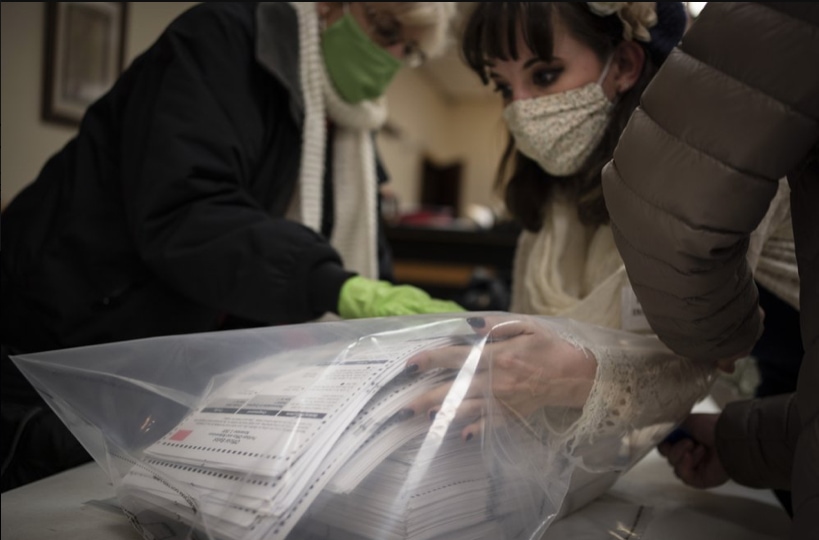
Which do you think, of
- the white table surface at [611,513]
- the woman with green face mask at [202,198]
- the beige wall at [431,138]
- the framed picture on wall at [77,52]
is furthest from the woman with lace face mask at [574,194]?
the beige wall at [431,138]

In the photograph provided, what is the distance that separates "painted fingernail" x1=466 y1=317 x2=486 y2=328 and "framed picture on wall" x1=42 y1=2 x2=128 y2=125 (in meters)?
1.26

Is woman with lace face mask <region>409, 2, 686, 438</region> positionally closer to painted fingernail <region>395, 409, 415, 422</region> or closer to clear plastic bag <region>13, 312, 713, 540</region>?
clear plastic bag <region>13, 312, 713, 540</region>

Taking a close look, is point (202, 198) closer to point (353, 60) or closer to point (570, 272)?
point (353, 60)

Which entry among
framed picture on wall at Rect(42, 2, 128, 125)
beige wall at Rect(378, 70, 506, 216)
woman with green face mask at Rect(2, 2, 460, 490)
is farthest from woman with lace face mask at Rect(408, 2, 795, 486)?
beige wall at Rect(378, 70, 506, 216)

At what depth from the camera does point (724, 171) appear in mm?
500

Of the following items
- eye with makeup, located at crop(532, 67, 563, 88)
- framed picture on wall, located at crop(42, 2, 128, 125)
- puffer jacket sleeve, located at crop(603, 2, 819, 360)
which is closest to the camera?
puffer jacket sleeve, located at crop(603, 2, 819, 360)

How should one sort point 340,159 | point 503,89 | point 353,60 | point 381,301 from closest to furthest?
point 381,301 < point 503,89 < point 353,60 < point 340,159

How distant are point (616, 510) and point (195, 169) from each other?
28.8 inches

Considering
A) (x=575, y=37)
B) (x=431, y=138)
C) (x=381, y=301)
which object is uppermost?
(x=575, y=37)

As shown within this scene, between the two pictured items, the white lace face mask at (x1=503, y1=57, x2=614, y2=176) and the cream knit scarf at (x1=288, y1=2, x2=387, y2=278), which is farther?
the cream knit scarf at (x1=288, y1=2, x2=387, y2=278)

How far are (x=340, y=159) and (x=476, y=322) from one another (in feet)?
2.77

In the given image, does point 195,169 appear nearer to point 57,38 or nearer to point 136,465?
point 136,465

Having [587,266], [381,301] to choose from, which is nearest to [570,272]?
[587,266]

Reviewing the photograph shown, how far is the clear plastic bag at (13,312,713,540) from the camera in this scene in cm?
53
